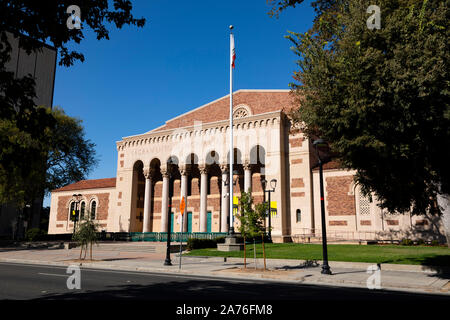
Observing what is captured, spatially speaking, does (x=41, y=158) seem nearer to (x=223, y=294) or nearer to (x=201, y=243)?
(x=223, y=294)

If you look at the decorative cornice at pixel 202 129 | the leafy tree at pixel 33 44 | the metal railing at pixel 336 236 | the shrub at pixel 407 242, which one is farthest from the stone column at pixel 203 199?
the leafy tree at pixel 33 44

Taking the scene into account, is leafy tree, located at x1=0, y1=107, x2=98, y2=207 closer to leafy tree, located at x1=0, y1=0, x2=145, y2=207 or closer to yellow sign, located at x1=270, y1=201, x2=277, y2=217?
leafy tree, located at x1=0, y1=0, x2=145, y2=207

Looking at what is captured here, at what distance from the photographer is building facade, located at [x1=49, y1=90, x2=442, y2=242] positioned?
105 ft

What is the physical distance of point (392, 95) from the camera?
1088 cm

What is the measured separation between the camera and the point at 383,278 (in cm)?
1345

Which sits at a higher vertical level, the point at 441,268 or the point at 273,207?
the point at 273,207

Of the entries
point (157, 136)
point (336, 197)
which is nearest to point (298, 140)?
point (336, 197)

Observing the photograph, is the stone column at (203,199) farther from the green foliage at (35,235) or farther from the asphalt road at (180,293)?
the asphalt road at (180,293)

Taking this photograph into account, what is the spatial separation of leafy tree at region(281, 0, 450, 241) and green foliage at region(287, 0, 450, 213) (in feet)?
0.09

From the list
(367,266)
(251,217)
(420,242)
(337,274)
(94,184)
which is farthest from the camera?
(94,184)

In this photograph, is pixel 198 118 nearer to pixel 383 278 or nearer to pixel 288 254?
pixel 288 254

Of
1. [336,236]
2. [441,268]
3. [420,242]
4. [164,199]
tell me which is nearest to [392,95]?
[441,268]
